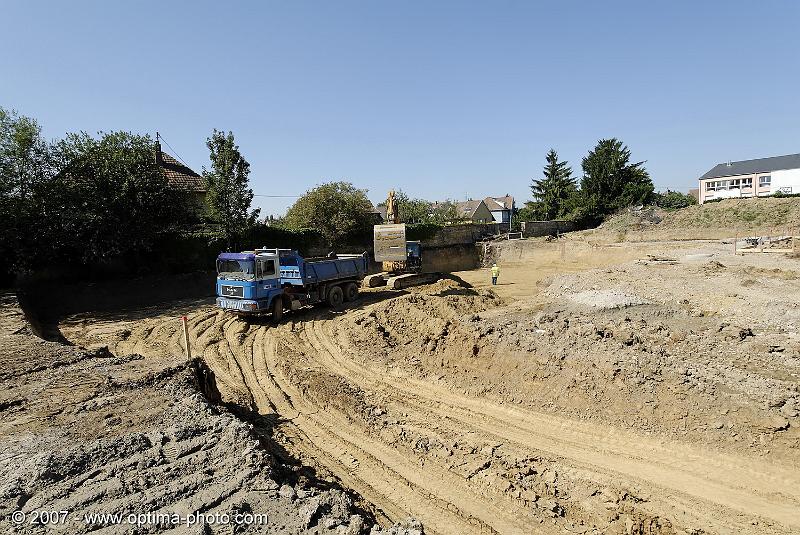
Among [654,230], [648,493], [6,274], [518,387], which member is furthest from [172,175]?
[654,230]

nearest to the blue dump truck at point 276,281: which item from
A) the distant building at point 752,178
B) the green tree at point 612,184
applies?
the green tree at point 612,184

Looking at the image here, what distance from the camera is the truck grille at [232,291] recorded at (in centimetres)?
1377

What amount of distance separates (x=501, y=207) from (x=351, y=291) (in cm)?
6563

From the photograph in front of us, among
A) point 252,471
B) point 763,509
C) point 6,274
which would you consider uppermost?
point 6,274

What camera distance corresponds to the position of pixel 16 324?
1146cm

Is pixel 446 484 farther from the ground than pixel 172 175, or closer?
closer

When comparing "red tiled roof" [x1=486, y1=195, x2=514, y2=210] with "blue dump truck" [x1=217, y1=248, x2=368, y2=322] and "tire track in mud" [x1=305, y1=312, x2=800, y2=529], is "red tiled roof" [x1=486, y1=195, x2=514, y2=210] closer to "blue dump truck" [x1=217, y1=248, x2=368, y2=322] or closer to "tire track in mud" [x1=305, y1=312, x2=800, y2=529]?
"blue dump truck" [x1=217, y1=248, x2=368, y2=322]

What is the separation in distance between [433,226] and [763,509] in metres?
29.8

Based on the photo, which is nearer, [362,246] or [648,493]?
[648,493]

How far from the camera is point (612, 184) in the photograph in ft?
145

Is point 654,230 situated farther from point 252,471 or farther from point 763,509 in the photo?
point 252,471

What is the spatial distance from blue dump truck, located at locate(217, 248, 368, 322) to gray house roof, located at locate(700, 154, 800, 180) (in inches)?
2233

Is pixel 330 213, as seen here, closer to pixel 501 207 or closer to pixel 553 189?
pixel 553 189

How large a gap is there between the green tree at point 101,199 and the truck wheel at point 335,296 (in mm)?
9526
